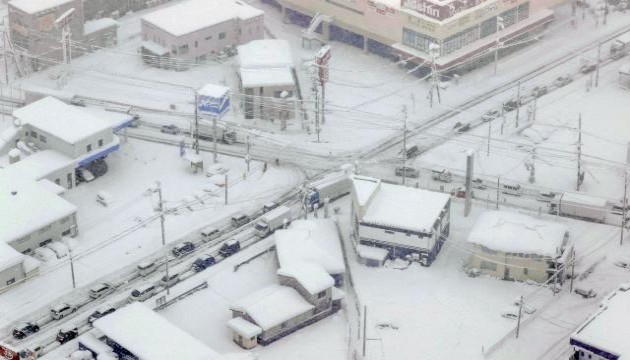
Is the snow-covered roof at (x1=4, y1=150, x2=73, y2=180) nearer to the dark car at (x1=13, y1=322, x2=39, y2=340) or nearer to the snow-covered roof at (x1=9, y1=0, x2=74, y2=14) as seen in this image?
the dark car at (x1=13, y1=322, x2=39, y2=340)

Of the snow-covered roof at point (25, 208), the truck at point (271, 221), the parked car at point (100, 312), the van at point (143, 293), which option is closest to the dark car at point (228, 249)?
the truck at point (271, 221)

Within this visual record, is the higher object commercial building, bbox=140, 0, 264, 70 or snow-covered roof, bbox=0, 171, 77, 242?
commercial building, bbox=140, 0, 264, 70

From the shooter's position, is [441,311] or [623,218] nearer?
[441,311]

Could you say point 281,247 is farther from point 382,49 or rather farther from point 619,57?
point 619,57

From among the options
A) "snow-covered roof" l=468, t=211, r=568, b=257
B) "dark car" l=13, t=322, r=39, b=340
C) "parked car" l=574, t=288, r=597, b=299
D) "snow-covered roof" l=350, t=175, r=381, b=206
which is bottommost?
"dark car" l=13, t=322, r=39, b=340

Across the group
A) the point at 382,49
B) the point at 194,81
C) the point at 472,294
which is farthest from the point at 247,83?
the point at 472,294

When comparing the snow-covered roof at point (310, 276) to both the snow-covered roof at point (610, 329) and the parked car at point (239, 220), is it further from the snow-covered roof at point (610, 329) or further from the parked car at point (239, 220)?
the snow-covered roof at point (610, 329)

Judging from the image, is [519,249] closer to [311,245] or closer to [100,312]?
[311,245]

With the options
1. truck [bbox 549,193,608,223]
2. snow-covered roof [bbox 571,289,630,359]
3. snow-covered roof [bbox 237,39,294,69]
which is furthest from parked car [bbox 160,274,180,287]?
snow-covered roof [bbox 237,39,294,69]
